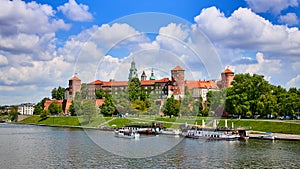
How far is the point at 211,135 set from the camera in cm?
4650

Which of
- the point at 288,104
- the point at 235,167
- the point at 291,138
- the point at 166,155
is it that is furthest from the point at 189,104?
the point at 288,104

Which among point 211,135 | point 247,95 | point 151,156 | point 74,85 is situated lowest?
point 151,156

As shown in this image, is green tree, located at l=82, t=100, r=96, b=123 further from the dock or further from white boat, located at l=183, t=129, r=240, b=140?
the dock

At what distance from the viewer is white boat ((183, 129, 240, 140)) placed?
45062mm

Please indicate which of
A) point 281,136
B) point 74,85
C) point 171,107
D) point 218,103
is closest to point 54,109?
point 74,85

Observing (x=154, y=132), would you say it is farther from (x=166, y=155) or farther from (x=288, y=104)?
(x=166, y=155)

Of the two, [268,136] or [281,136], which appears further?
[281,136]

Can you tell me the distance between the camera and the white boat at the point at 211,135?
1774 inches

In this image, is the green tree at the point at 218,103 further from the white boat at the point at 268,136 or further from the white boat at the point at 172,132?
the white boat at the point at 268,136

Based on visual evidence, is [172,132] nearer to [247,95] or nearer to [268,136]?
[268,136]

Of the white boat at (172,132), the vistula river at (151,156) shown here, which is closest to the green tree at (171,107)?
the white boat at (172,132)

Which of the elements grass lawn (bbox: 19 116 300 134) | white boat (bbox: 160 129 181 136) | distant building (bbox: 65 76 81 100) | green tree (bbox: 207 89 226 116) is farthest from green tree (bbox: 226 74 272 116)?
distant building (bbox: 65 76 81 100)

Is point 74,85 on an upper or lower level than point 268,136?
upper

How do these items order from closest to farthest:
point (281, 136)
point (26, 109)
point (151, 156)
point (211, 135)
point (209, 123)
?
1. point (151, 156)
2. point (281, 136)
3. point (211, 135)
4. point (209, 123)
5. point (26, 109)
